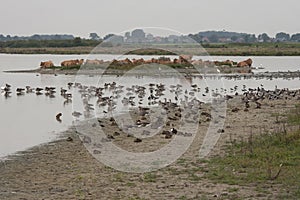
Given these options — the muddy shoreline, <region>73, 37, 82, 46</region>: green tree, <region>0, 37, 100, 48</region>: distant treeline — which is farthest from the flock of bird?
<region>73, 37, 82, 46</region>: green tree

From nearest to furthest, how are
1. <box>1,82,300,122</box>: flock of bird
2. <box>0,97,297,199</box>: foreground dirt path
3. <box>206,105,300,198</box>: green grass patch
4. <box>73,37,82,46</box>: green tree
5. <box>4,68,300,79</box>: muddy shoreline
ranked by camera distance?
1. <box>0,97,297,199</box>: foreground dirt path
2. <box>206,105,300,198</box>: green grass patch
3. <box>1,82,300,122</box>: flock of bird
4. <box>4,68,300,79</box>: muddy shoreline
5. <box>73,37,82,46</box>: green tree

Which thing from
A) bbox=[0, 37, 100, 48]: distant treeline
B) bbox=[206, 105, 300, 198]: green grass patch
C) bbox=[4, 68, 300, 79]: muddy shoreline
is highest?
bbox=[0, 37, 100, 48]: distant treeline

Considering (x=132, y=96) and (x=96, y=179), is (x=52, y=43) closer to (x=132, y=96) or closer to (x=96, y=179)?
(x=132, y=96)

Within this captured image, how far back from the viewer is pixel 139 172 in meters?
12.7

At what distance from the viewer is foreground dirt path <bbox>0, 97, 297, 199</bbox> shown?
10656mm

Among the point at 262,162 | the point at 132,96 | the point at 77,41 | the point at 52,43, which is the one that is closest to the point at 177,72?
the point at 132,96

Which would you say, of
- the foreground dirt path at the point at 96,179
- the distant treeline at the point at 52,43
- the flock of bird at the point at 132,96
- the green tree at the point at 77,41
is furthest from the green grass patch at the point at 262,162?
the green tree at the point at 77,41

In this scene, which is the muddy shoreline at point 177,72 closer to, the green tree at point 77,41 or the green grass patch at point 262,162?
the green grass patch at point 262,162

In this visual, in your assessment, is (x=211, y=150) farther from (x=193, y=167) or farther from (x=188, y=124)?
(x=188, y=124)

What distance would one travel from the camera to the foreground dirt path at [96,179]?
1066 centimetres

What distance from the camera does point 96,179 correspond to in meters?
12.1

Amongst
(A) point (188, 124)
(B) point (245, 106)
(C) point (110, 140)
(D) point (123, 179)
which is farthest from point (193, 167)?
(B) point (245, 106)

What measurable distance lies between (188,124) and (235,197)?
9.73 metres

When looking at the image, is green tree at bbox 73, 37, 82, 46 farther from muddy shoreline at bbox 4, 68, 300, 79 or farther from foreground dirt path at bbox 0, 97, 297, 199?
foreground dirt path at bbox 0, 97, 297, 199
